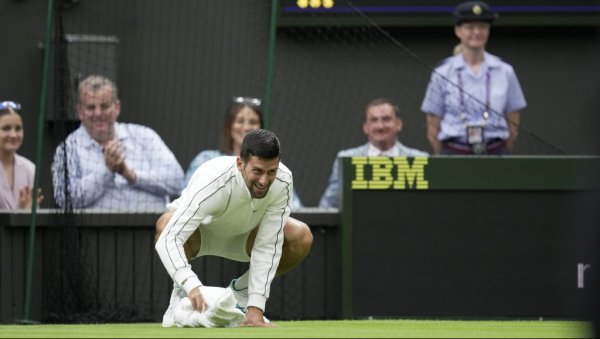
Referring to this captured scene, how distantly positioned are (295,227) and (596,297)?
13.9ft

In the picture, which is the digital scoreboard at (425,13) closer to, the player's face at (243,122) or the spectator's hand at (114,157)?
the player's face at (243,122)

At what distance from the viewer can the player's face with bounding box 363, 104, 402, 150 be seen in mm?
12016

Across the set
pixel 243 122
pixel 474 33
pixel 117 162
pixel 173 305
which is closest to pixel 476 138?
pixel 474 33

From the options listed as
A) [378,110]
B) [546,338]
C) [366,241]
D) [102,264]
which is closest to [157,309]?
[102,264]

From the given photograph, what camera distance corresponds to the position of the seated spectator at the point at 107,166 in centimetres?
1151

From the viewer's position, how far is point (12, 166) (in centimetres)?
1191

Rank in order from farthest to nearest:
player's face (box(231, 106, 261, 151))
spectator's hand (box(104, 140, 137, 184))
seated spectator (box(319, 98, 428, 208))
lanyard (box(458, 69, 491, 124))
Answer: seated spectator (box(319, 98, 428, 208)), lanyard (box(458, 69, 491, 124)), spectator's hand (box(104, 140, 137, 184)), player's face (box(231, 106, 261, 151))

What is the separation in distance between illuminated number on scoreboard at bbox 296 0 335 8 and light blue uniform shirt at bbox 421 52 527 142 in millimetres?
1052

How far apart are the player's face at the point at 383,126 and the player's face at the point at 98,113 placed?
2.00 m

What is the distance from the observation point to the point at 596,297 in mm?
4848

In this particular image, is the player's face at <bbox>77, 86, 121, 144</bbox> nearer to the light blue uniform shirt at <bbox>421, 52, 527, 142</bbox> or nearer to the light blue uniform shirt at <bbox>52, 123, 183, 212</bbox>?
the light blue uniform shirt at <bbox>52, 123, 183, 212</bbox>

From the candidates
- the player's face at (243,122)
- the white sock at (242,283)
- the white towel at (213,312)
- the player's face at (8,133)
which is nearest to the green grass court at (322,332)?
the white towel at (213,312)

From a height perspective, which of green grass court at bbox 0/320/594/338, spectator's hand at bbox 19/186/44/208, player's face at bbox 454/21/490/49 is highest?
player's face at bbox 454/21/490/49

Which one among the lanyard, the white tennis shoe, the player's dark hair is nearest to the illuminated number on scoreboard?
the lanyard
